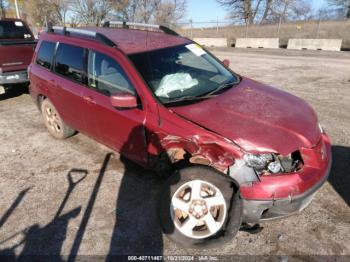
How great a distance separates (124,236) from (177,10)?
1244 inches

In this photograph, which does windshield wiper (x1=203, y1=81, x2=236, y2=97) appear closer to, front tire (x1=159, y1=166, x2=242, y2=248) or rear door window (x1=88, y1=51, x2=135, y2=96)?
rear door window (x1=88, y1=51, x2=135, y2=96)

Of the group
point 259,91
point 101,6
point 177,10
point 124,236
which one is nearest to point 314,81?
point 259,91

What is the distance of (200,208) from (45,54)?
13.4 ft

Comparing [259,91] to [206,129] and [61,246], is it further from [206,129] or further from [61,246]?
[61,246]

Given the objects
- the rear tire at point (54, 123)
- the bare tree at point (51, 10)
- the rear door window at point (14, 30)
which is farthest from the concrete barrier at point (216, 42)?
the rear tire at point (54, 123)

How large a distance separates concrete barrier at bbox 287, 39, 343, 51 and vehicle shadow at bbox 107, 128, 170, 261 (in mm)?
20141

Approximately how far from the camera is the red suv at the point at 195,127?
9.91 ft

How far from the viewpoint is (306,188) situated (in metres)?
3.03

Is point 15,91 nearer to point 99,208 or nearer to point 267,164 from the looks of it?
point 99,208

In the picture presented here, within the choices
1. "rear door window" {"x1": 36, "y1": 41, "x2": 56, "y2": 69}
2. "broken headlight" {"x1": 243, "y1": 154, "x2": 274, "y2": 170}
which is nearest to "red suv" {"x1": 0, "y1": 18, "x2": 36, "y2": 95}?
"rear door window" {"x1": 36, "y1": 41, "x2": 56, "y2": 69}

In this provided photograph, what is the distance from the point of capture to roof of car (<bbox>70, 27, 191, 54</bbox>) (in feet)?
13.6

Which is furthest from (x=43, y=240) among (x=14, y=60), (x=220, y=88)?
(x=14, y=60)

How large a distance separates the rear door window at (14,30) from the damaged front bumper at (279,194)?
9078 millimetres

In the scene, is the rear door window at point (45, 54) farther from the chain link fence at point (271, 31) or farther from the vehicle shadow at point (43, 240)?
the chain link fence at point (271, 31)
